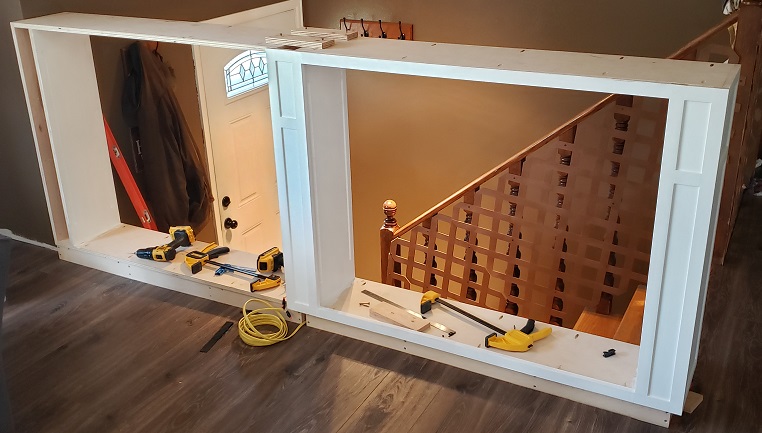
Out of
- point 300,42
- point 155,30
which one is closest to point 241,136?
point 155,30

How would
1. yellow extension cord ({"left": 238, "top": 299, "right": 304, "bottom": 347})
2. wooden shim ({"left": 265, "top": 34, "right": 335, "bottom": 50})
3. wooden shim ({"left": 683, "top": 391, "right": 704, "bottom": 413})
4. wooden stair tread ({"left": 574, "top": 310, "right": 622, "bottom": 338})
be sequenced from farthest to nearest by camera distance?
1. wooden stair tread ({"left": 574, "top": 310, "right": 622, "bottom": 338})
2. yellow extension cord ({"left": 238, "top": 299, "right": 304, "bottom": 347})
3. wooden shim ({"left": 265, "top": 34, "right": 335, "bottom": 50})
4. wooden shim ({"left": 683, "top": 391, "right": 704, "bottom": 413})

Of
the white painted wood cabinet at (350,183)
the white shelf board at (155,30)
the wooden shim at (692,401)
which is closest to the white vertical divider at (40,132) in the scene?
A: the white painted wood cabinet at (350,183)

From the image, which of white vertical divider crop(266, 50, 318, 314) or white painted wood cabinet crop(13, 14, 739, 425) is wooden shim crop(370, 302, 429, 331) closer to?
white painted wood cabinet crop(13, 14, 739, 425)

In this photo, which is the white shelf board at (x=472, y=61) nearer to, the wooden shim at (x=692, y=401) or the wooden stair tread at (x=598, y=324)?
the wooden shim at (x=692, y=401)

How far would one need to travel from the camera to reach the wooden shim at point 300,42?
96.8 inches

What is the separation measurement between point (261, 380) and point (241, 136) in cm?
267

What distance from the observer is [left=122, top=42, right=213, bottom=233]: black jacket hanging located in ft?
13.1

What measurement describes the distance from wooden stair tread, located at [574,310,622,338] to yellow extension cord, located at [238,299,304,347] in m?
1.42

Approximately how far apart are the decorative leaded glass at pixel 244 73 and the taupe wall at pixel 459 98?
2.20 ft

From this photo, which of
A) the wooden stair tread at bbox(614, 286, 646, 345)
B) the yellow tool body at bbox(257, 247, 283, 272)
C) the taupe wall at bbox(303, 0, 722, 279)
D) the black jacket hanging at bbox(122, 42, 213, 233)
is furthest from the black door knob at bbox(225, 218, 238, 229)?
the wooden stair tread at bbox(614, 286, 646, 345)

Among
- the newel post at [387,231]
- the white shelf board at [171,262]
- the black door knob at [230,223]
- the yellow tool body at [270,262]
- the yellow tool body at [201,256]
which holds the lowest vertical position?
the black door knob at [230,223]

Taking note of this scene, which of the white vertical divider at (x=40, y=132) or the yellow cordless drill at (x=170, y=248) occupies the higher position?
the white vertical divider at (x=40, y=132)

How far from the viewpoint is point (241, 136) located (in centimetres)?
495

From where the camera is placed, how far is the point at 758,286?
3107mm
